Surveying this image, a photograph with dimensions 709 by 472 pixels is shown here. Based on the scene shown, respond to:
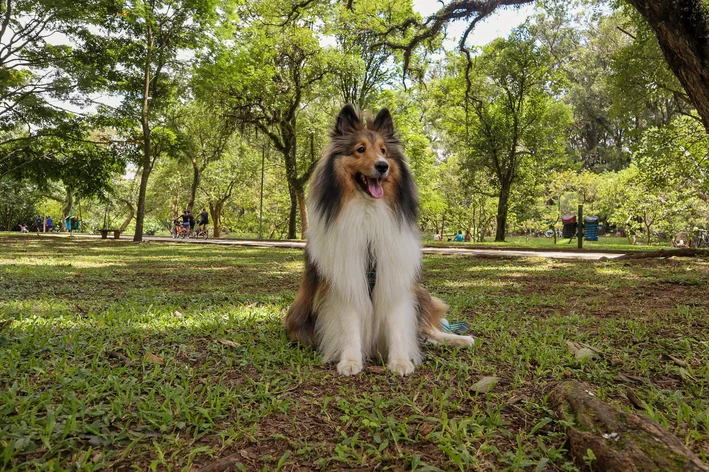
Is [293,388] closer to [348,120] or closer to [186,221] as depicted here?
[348,120]

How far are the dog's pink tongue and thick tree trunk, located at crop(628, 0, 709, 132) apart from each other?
4.17m

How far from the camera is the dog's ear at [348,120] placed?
343 centimetres

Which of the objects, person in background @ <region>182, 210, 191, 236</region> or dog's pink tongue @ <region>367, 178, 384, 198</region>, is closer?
dog's pink tongue @ <region>367, 178, 384, 198</region>

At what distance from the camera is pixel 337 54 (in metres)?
23.0

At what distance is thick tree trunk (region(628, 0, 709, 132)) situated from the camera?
15.6ft

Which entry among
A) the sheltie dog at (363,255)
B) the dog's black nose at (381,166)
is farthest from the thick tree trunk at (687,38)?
the dog's black nose at (381,166)

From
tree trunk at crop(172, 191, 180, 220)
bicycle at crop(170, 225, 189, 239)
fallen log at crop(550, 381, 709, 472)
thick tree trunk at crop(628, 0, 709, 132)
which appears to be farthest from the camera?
tree trunk at crop(172, 191, 180, 220)

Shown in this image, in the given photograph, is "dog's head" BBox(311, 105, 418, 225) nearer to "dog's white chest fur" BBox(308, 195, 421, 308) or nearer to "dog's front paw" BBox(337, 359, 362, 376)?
"dog's white chest fur" BBox(308, 195, 421, 308)

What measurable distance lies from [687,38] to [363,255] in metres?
4.57

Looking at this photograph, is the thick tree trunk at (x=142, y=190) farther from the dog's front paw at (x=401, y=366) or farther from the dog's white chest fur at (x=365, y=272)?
the dog's front paw at (x=401, y=366)

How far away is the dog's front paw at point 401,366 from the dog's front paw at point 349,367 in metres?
0.21

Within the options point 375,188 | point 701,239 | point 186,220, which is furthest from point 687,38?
point 186,220

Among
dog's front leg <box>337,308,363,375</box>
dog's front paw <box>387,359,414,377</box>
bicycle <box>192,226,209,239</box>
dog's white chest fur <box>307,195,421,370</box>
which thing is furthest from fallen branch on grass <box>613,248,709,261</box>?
bicycle <box>192,226,209,239</box>

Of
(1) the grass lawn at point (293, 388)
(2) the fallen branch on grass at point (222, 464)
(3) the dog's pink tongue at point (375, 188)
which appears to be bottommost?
(2) the fallen branch on grass at point (222, 464)
